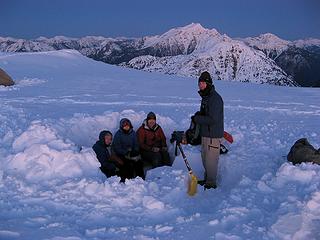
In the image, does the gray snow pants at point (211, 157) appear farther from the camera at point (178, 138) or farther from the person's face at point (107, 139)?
the person's face at point (107, 139)

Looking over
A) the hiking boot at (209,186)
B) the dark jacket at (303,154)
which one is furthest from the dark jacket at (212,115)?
the dark jacket at (303,154)

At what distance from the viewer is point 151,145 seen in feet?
34.5

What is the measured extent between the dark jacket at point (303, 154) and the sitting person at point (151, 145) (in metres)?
2.88

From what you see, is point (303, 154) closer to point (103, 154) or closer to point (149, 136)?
point (149, 136)

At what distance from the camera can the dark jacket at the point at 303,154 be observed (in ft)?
26.6

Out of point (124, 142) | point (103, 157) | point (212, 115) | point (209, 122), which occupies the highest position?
point (212, 115)

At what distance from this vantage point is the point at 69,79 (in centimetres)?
2378

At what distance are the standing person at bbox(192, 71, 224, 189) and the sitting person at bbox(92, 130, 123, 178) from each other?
188cm

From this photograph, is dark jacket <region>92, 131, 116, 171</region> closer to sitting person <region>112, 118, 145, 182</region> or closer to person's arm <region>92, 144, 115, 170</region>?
person's arm <region>92, 144, 115, 170</region>

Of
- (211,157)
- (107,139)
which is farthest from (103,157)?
(211,157)

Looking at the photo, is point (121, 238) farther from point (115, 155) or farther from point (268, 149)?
point (268, 149)

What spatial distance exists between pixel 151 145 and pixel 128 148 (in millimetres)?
699

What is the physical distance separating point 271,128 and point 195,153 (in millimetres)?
3359

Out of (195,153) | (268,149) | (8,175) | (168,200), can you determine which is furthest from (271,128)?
(8,175)
